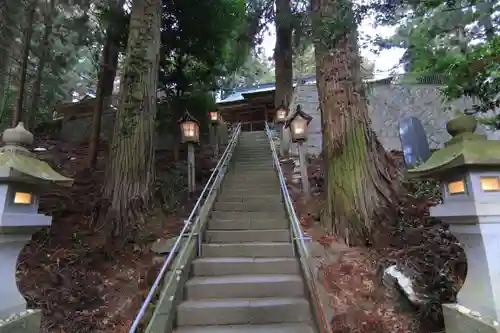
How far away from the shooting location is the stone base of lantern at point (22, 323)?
220 cm

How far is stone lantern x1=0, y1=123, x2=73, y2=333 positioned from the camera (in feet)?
7.70

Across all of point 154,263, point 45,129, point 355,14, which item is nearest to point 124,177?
point 154,263

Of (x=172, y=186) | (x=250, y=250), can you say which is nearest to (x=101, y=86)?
(x=172, y=186)

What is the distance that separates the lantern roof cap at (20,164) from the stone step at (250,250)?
233cm

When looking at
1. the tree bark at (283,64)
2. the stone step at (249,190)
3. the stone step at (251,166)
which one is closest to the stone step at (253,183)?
the stone step at (249,190)

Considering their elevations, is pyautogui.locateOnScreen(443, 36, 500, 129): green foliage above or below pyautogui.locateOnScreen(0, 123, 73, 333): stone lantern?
above

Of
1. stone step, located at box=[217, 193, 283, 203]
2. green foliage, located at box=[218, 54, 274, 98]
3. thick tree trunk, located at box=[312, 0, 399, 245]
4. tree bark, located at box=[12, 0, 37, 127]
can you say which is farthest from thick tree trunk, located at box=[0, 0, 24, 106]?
green foliage, located at box=[218, 54, 274, 98]

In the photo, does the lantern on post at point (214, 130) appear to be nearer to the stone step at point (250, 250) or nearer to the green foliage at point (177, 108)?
the green foliage at point (177, 108)

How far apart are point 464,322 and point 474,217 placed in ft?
2.44

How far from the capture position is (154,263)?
14.5 feet

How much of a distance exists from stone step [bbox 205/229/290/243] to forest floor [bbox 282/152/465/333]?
0.45 meters

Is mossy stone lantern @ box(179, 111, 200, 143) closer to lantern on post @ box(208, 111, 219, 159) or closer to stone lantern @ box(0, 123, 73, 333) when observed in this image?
lantern on post @ box(208, 111, 219, 159)

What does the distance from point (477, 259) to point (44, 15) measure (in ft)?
30.7

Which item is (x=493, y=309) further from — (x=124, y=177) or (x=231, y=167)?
(x=231, y=167)
